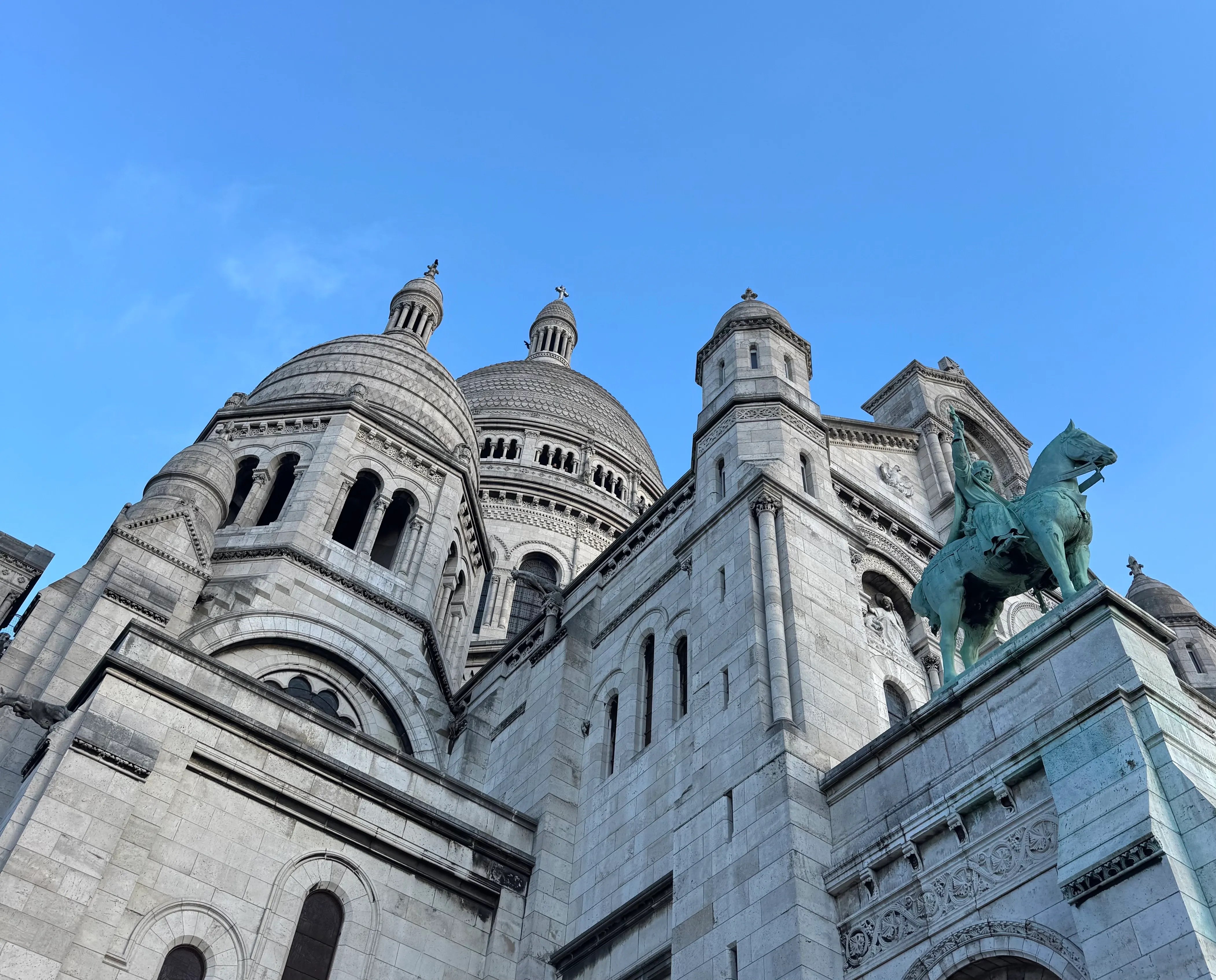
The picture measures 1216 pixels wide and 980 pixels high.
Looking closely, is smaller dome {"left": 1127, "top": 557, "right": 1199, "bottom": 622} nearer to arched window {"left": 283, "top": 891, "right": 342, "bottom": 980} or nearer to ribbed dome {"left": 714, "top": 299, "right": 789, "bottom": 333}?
ribbed dome {"left": 714, "top": 299, "right": 789, "bottom": 333}

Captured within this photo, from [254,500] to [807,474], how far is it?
14835mm

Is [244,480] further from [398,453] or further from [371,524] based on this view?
[398,453]

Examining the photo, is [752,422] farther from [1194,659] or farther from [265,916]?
[1194,659]

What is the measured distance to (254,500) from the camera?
3042 centimetres

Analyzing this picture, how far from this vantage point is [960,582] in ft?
55.1

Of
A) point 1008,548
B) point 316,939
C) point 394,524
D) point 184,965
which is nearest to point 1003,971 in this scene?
point 1008,548

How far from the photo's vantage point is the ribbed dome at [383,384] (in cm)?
3416

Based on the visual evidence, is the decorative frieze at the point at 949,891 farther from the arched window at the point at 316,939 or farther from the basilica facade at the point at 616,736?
the arched window at the point at 316,939

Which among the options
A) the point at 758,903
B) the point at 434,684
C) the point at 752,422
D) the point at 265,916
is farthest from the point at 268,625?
the point at 758,903

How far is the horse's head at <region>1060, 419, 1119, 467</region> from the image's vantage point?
16453 mm

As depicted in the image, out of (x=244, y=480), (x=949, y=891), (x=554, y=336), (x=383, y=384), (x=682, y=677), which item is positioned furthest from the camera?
(x=554, y=336)

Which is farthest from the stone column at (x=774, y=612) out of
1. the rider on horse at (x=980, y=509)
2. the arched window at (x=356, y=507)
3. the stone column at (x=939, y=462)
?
the arched window at (x=356, y=507)

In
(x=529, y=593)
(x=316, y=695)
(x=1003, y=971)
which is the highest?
(x=529, y=593)

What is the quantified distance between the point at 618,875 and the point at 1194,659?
19.7 metres
